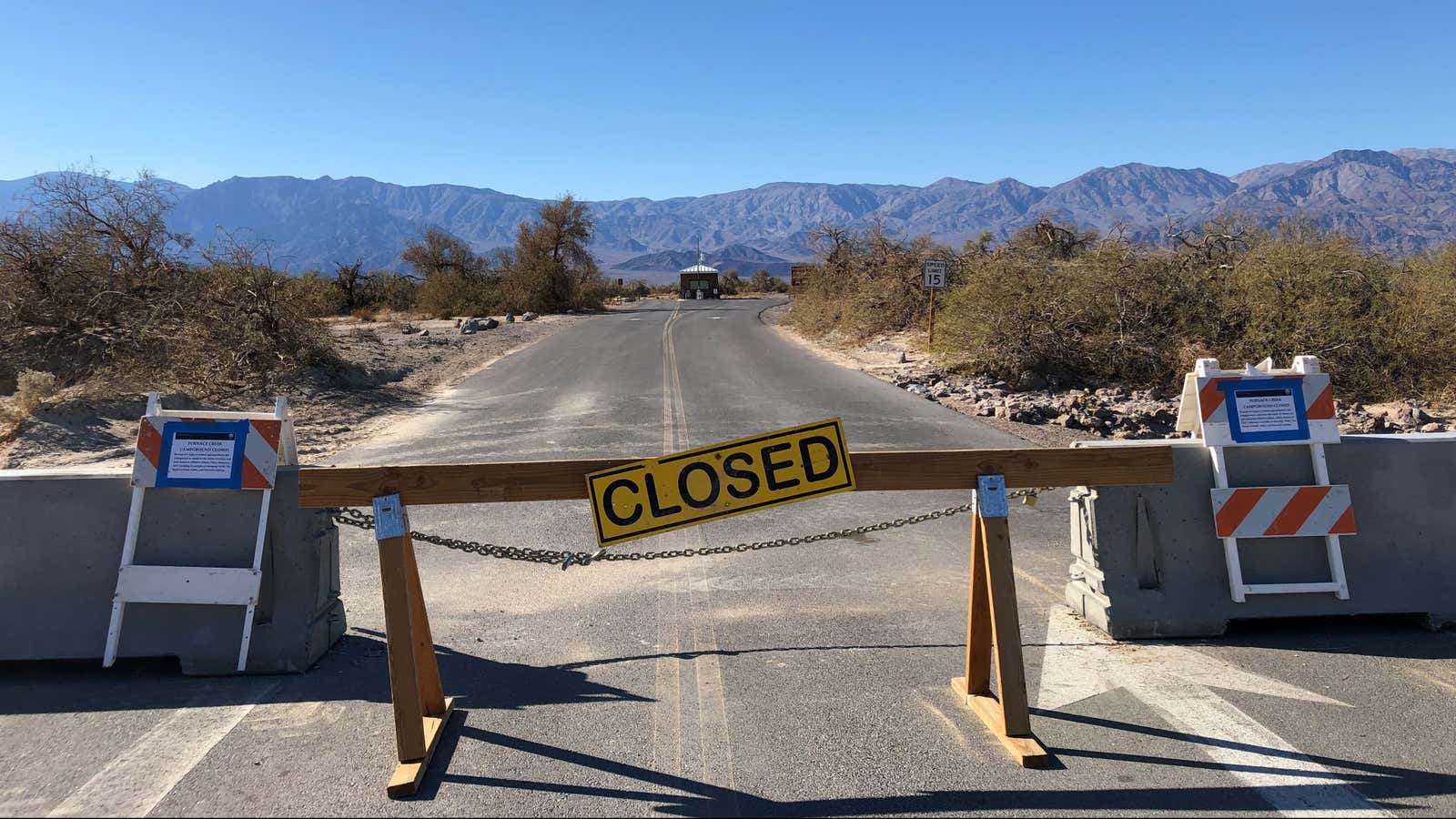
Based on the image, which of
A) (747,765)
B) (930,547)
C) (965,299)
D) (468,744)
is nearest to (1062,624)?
(930,547)

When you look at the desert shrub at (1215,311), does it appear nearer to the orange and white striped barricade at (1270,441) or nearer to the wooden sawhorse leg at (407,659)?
the orange and white striped barricade at (1270,441)

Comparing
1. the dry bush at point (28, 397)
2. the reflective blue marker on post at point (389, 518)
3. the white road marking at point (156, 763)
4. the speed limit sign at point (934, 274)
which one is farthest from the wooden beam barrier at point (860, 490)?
the speed limit sign at point (934, 274)

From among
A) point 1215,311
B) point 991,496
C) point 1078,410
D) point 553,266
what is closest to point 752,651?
point 991,496

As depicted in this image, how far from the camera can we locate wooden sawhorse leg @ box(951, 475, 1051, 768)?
13.2ft

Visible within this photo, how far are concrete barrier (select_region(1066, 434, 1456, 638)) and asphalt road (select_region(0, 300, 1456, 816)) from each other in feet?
0.59

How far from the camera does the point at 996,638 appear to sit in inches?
163

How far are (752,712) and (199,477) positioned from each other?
10.3 ft

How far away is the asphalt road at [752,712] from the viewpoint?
363 centimetres

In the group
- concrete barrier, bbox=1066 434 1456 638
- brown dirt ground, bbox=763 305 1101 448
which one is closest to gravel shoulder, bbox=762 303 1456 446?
brown dirt ground, bbox=763 305 1101 448

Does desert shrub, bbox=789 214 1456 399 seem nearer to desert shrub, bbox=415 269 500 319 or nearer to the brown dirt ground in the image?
the brown dirt ground

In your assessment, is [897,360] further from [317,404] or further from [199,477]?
[199,477]

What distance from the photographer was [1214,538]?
210 inches

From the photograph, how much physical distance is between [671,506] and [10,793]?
9.30 feet

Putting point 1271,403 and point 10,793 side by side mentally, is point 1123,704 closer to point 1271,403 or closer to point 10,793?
point 1271,403
